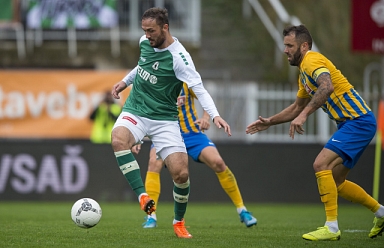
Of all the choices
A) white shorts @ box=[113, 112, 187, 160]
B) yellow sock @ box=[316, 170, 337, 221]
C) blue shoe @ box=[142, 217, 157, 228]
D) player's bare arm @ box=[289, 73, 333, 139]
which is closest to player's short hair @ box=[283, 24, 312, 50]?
player's bare arm @ box=[289, 73, 333, 139]

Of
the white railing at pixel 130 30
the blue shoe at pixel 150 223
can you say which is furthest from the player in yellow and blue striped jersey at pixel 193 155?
the white railing at pixel 130 30

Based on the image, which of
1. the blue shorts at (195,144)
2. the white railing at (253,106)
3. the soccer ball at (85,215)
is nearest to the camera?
the soccer ball at (85,215)

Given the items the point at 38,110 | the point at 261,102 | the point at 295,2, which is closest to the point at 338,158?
the point at 261,102

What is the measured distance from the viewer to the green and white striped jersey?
7.55 metres

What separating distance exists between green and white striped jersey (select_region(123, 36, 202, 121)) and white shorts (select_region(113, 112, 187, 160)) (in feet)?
0.22

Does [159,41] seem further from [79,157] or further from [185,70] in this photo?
[79,157]

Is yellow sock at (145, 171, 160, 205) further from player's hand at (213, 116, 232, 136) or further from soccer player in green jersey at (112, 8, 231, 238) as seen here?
player's hand at (213, 116, 232, 136)

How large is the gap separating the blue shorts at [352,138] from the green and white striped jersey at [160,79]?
1607 mm

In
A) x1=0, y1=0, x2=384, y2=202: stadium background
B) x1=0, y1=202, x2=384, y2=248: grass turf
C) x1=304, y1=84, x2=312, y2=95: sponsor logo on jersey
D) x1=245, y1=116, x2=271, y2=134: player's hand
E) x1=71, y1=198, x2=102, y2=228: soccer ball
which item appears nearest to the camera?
x1=0, y1=202, x2=384, y2=248: grass turf

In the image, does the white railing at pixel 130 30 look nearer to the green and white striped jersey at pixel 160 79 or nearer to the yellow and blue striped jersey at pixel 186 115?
the yellow and blue striped jersey at pixel 186 115

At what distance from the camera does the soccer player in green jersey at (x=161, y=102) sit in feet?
24.4

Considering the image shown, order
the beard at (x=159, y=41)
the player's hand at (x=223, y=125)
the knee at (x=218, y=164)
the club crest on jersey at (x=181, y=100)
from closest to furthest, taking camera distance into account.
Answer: the player's hand at (x=223, y=125)
the beard at (x=159, y=41)
the knee at (x=218, y=164)
the club crest on jersey at (x=181, y=100)

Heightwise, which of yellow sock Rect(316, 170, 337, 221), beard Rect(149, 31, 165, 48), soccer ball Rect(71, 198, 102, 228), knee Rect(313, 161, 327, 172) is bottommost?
soccer ball Rect(71, 198, 102, 228)

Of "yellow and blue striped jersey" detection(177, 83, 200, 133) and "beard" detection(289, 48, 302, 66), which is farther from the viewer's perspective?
"yellow and blue striped jersey" detection(177, 83, 200, 133)
